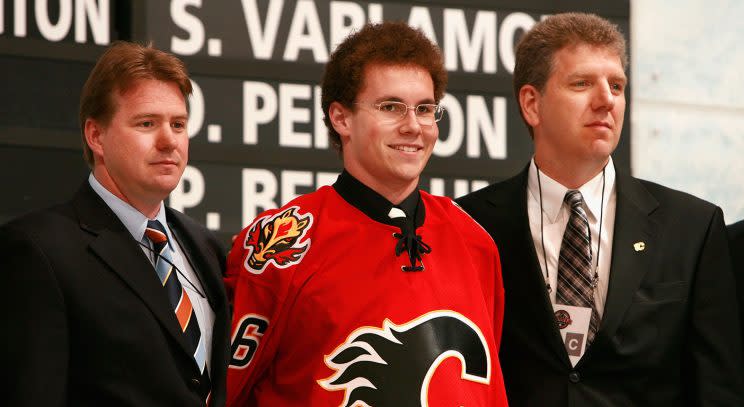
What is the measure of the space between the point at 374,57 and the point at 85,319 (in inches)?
30.2

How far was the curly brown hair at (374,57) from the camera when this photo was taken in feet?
8.25

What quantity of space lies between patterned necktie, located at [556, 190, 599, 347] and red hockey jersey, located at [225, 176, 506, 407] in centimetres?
21

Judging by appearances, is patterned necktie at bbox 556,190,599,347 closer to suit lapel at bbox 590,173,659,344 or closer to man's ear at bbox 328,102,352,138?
suit lapel at bbox 590,173,659,344

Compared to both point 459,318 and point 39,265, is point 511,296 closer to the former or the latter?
point 459,318

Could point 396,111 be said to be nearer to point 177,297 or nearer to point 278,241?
point 278,241

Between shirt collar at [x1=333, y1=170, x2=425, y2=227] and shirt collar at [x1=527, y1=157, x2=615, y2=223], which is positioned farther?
shirt collar at [x1=527, y1=157, x2=615, y2=223]

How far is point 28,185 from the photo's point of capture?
3545mm

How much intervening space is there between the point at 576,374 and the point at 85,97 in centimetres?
111

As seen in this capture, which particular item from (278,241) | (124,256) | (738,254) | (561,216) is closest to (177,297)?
(124,256)

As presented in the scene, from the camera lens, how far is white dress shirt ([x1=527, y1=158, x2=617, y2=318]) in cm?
271

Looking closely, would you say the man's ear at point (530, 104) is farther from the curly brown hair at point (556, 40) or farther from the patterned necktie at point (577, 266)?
the patterned necktie at point (577, 266)

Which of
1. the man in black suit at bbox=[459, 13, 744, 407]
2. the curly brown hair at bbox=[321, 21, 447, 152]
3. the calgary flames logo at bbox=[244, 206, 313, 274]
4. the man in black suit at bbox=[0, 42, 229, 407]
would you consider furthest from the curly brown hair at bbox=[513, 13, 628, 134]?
the man in black suit at bbox=[0, 42, 229, 407]

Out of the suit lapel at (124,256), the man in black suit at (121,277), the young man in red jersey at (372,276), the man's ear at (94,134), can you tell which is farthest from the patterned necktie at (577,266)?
the man's ear at (94,134)

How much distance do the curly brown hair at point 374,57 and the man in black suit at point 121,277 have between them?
30 centimetres
